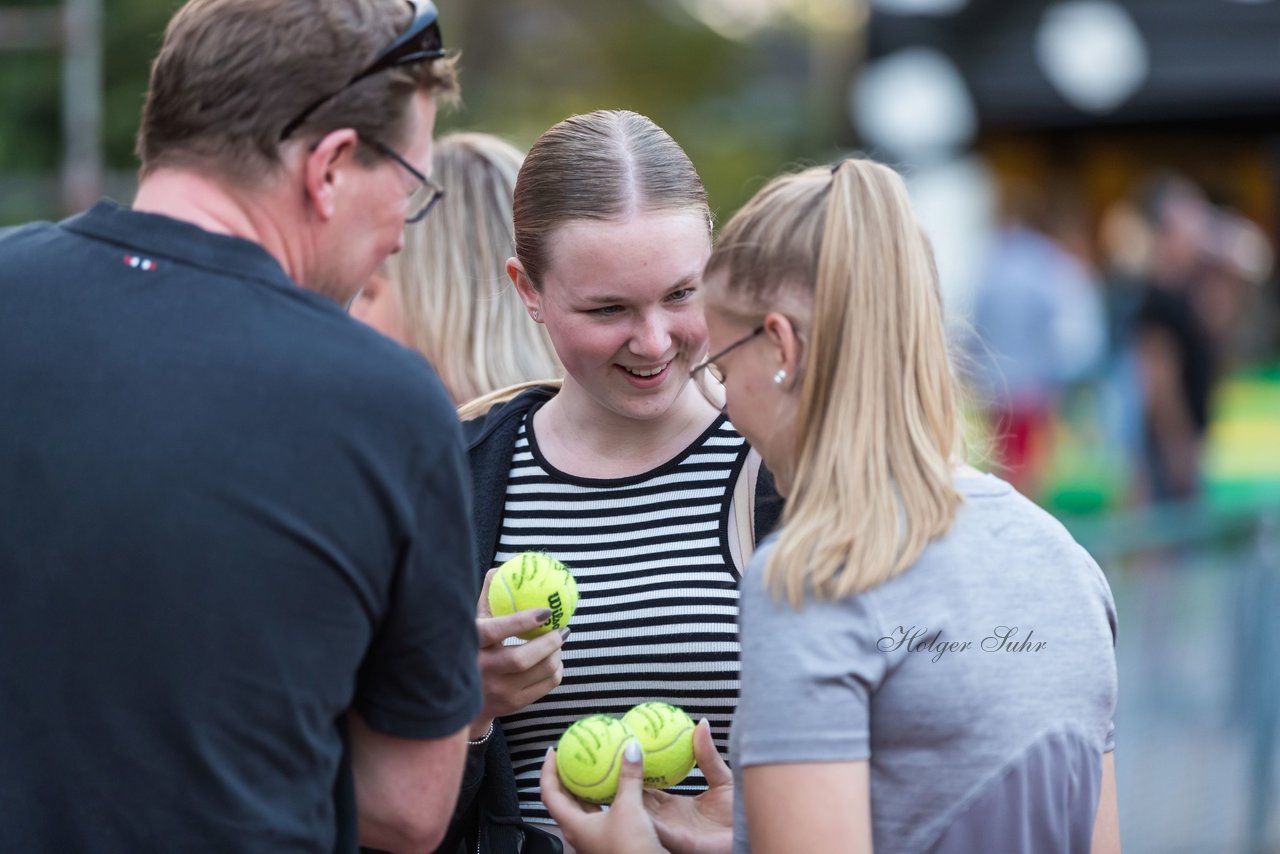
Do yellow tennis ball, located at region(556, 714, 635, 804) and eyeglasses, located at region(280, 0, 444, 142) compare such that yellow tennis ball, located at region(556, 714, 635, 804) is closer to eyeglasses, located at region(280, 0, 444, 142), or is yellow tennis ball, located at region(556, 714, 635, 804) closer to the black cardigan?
the black cardigan

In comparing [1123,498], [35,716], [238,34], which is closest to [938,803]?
[35,716]

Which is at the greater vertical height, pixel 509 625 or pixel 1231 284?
pixel 509 625

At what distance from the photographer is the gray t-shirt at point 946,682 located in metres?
1.92

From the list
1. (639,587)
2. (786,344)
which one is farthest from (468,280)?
(786,344)

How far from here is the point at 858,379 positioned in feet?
6.75

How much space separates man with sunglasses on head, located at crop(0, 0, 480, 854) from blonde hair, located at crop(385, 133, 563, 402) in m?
1.80

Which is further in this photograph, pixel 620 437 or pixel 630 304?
pixel 620 437

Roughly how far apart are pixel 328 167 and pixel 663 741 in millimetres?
1111

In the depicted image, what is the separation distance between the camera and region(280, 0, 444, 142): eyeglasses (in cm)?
189

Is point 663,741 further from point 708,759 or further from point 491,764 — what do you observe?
point 491,764

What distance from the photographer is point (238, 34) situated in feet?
6.18

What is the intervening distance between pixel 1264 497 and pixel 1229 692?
16.9 feet

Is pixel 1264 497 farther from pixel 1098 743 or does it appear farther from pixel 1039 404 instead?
pixel 1098 743

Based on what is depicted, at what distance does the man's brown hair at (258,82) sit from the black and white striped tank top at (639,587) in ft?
3.51
